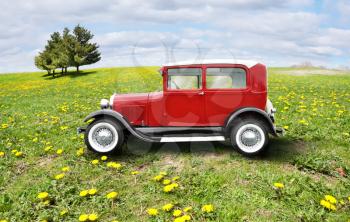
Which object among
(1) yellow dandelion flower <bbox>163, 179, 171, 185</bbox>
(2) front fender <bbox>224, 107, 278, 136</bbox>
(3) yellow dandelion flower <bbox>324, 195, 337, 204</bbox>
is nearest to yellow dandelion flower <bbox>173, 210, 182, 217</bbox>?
(1) yellow dandelion flower <bbox>163, 179, 171, 185</bbox>

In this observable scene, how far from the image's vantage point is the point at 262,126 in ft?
19.8

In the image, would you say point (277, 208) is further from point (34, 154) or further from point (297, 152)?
point (34, 154)

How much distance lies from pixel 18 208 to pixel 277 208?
12.1 ft

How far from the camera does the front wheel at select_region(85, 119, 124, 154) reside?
243 inches

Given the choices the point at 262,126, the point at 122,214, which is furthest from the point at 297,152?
the point at 122,214

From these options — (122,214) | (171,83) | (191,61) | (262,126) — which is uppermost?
(191,61)

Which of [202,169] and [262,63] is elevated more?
[262,63]

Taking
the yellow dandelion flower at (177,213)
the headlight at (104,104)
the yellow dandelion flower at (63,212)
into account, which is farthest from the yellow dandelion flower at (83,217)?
the headlight at (104,104)

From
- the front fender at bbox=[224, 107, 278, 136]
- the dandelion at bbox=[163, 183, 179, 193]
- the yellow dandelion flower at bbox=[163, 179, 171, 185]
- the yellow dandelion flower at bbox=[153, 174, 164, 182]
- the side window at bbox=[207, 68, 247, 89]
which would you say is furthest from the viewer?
the side window at bbox=[207, 68, 247, 89]

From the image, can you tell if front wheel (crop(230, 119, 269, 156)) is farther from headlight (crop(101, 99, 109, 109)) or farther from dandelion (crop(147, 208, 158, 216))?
headlight (crop(101, 99, 109, 109))

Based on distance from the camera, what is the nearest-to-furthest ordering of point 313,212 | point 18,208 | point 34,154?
point 313,212 → point 18,208 → point 34,154

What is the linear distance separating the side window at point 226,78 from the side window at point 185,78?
22cm

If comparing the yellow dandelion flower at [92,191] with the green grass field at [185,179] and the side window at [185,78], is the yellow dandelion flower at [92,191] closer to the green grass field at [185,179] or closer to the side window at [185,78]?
the green grass field at [185,179]

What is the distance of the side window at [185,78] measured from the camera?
20.6ft
